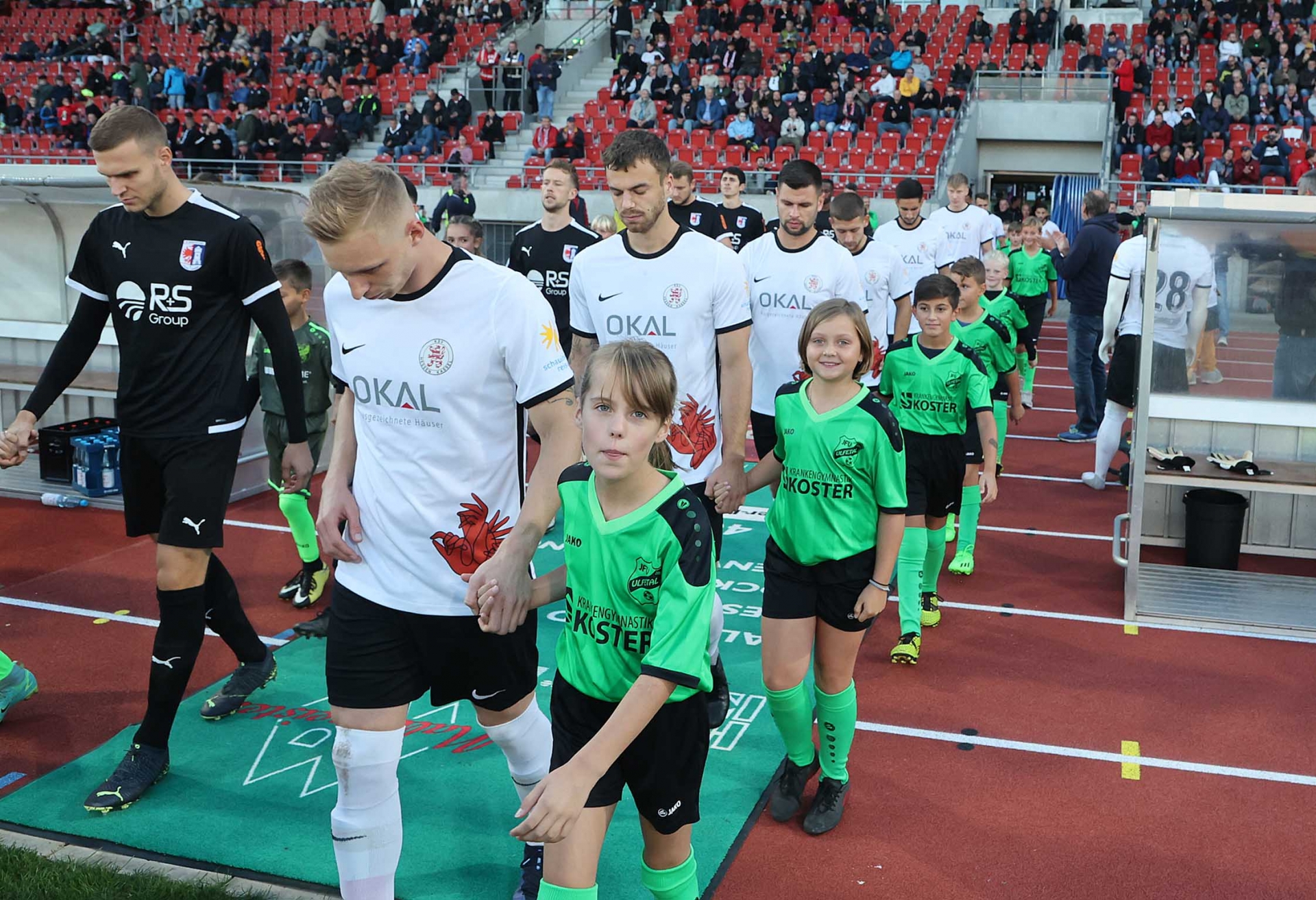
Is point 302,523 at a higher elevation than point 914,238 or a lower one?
lower

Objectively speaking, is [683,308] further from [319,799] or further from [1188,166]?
[1188,166]

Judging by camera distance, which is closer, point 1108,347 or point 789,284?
point 789,284

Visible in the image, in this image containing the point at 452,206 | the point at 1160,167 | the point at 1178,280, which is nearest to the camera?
the point at 1178,280

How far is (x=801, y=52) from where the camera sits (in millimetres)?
27656

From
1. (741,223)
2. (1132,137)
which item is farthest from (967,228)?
(1132,137)

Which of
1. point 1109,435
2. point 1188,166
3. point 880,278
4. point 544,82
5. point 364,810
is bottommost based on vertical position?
point 364,810

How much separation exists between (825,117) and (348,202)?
2345 cm

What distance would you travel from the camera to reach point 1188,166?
71.4ft

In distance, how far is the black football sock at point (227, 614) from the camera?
516 centimetres

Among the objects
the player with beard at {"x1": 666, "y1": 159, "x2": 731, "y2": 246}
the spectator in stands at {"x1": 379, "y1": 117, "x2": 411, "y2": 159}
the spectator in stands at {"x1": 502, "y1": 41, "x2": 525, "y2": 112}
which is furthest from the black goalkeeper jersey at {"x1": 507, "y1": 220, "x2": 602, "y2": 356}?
the spectator in stands at {"x1": 502, "y1": 41, "x2": 525, "y2": 112}

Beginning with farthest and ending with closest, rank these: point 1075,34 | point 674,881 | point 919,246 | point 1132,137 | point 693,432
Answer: point 1075,34 → point 1132,137 → point 919,246 → point 693,432 → point 674,881

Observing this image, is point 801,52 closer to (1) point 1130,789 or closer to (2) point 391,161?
(2) point 391,161

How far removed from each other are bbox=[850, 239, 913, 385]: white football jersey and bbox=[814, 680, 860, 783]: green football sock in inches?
130

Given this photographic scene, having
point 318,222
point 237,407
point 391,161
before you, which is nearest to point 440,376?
point 318,222
